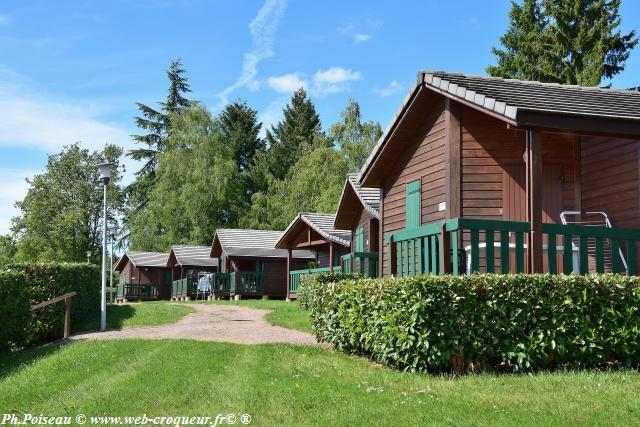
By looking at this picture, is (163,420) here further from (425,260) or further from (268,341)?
(268,341)

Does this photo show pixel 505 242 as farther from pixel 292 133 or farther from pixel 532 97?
pixel 292 133

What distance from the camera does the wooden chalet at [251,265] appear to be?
3709cm

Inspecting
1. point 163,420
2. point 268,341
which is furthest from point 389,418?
point 268,341

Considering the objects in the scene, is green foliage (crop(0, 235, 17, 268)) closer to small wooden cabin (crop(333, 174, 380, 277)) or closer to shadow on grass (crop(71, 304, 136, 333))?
small wooden cabin (crop(333, 174, 380, 277))

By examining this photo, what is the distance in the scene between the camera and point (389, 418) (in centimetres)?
646

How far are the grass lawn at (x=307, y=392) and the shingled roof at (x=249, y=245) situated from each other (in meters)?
26.4

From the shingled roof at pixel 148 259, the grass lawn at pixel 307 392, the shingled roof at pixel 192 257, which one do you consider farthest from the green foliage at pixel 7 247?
the grass lawn at pixel 307 392

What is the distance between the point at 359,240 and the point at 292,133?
132 feet

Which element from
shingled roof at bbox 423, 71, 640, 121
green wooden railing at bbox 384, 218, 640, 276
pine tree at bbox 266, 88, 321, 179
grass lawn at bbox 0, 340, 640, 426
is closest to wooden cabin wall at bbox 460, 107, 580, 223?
shingled roof at bbox 423, 71, 640, 121

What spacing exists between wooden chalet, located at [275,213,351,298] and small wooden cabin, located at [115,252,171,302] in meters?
20.0

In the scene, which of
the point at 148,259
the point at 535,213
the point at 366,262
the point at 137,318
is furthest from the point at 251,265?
the point at 535,213

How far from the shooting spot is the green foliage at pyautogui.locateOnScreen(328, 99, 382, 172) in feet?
168

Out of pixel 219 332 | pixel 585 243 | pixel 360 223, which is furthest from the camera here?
pixel 360 223

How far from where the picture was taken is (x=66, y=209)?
65.8m
